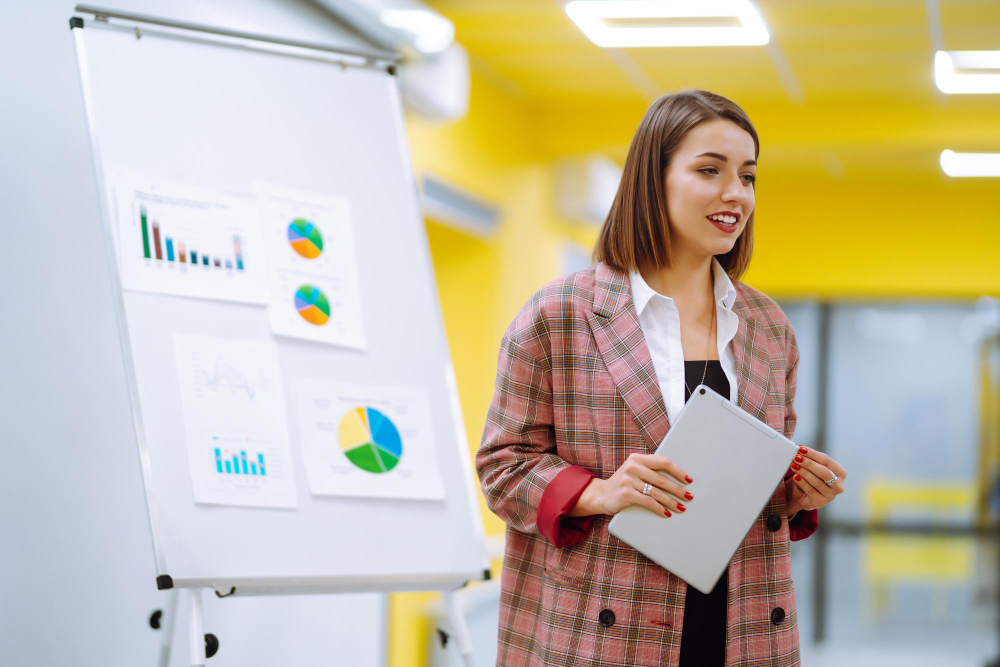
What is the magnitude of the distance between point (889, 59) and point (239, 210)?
289cm

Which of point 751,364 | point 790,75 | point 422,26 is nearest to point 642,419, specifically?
point 751,364

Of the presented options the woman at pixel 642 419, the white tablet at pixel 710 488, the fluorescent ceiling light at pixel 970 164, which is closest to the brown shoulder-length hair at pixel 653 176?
the woman at pixel 642 419

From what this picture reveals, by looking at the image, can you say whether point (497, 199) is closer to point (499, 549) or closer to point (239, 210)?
point (499, 549)

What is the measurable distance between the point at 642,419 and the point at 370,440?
879mm

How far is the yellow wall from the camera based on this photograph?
4.21m

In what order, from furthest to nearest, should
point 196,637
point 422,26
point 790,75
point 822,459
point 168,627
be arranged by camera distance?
point 790,75 < point 422,26 < point 168,627 < point 196,637 < point 822,459

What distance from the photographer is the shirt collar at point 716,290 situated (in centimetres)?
139

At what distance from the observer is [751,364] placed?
54.6 inches

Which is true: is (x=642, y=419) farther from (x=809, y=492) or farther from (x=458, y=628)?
(x=458, y=628)

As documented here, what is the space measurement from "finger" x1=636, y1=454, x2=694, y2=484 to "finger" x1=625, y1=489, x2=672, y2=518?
4 centimetres

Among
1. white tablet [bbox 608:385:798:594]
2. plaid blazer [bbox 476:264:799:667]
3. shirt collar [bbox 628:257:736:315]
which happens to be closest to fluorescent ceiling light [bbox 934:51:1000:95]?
shirt collar [bbox 628:257:736:315]

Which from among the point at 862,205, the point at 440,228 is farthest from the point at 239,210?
the point at 862,205

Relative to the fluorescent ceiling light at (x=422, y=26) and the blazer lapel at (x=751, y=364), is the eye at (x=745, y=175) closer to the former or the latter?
the blazer lapel at (x=751, y=364)

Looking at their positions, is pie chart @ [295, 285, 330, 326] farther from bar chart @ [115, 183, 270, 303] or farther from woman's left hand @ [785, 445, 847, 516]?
woman's left hand @ [785, 445, 847, 516]
